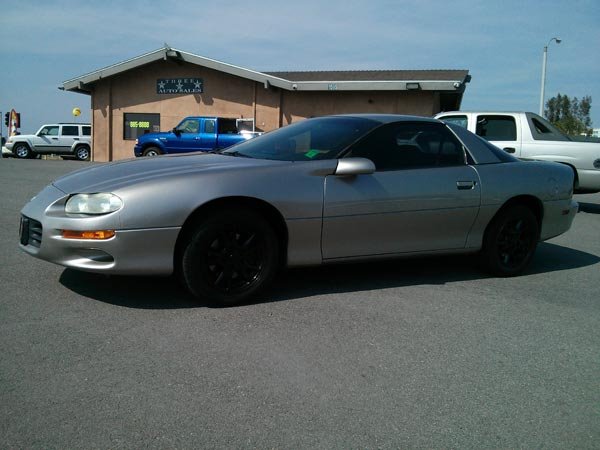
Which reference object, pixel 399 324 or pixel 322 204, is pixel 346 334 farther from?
pixel 322 204

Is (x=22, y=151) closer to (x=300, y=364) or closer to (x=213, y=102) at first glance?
(x=213, y=102)

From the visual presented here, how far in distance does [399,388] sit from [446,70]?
980 inches

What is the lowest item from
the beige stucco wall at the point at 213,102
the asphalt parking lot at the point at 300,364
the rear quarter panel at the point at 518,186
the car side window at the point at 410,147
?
the asphalt parking lot at the point at 300,364

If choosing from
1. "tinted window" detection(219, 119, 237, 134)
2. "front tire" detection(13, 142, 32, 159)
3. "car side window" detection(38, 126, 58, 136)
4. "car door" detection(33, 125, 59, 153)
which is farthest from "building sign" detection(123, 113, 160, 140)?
"tinted window" detection(219, 119, 237, 134)

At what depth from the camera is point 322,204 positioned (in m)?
4.13

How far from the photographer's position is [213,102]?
79.1 ft

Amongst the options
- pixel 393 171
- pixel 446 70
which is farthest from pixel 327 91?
pixel 393 171

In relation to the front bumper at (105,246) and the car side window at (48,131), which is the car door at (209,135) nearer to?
the car side window at (48,131)

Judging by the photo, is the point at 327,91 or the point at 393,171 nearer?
the point at 393,171

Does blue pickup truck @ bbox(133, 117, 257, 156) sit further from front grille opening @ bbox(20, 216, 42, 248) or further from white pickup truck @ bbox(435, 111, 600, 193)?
front grille opening @ bbox(20, 216, 42, 248)

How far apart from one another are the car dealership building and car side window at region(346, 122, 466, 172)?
1607cm

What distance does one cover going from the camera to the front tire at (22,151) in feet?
90.0

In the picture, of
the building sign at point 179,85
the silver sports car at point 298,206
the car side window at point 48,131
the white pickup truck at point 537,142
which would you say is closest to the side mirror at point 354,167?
the silver sports car at point 298,206

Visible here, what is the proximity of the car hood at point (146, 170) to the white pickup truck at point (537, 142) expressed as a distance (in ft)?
22.8
